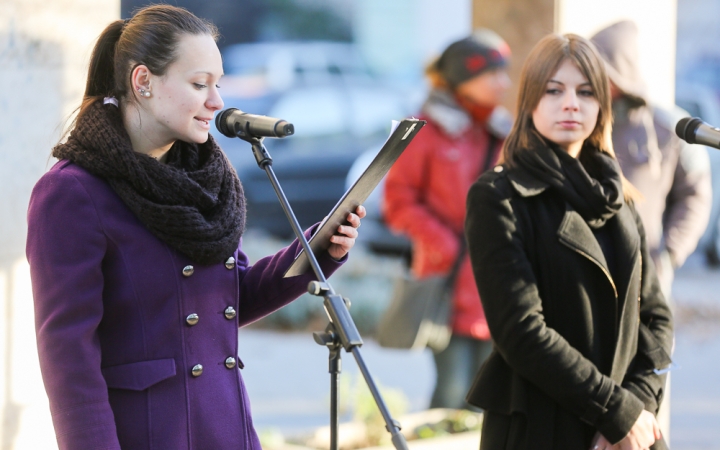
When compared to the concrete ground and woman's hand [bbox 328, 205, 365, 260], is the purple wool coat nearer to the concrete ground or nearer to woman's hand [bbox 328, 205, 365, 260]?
woman's hand [bbox 328, 205, 365, 260]

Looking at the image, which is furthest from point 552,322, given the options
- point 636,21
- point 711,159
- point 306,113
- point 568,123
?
point 711,159

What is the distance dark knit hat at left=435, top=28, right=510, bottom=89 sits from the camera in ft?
16.0

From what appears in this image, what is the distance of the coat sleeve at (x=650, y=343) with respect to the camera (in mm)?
2873

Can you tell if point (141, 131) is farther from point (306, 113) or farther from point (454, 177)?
point (306, 113)

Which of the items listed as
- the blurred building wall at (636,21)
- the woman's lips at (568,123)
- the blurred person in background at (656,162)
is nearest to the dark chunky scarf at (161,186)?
the woman's lips at (568,123)

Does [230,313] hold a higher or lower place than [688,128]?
lower

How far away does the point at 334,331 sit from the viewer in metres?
2.22

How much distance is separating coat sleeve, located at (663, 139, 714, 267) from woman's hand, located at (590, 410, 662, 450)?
1809 mm

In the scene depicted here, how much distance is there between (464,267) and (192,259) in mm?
2614

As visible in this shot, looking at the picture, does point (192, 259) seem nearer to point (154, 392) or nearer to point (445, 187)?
point (154, 392)

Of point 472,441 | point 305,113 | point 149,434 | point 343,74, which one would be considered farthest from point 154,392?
point 343,74

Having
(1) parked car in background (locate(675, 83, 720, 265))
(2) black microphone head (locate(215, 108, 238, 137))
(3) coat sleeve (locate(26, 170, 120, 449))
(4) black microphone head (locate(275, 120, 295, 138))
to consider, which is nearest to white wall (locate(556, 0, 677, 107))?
(2) black microphone head (locate(215, 108, 238, 137))

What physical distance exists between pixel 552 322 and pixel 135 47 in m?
1.39

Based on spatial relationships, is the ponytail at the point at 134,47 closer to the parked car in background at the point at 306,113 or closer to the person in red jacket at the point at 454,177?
the person in red jacket at the point at 454,177
